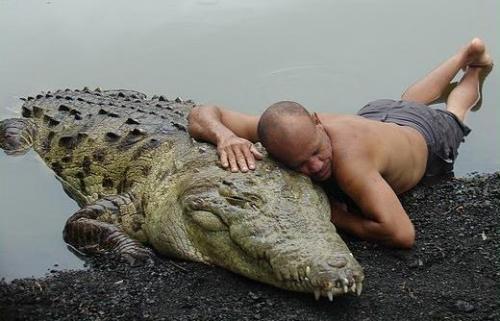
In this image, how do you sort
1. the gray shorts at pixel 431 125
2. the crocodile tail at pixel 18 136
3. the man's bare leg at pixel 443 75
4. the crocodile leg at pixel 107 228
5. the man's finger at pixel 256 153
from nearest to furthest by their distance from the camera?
the man's finger at pixel 256 153 → the crocodile leg at pixel 107 228 → the gray shorts at pixel 431 125 → the man's bare leg at pixel 443 75 → the crocodile tail at pixel 18 136

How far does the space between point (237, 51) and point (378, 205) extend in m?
4.01

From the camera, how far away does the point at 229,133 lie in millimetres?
4395

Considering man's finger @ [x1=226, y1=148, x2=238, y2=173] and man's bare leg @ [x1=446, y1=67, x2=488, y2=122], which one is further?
man's bare leg @ [x1=446, y1=67, x2=488, y2=122]

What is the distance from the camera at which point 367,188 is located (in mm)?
4094

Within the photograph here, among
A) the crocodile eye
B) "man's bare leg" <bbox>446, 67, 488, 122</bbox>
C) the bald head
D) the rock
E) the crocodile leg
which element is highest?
the bald head

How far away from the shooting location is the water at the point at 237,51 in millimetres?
6707

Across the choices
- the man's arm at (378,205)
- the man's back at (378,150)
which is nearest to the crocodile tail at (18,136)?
the man's back at (378,150)

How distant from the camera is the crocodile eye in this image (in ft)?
13.0

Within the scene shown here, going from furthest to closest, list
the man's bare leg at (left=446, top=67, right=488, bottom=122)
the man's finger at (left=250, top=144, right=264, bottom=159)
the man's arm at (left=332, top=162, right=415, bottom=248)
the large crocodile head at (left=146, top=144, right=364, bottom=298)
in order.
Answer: the man's bare leg at (left=446, top=67, right=488, bottom=122) < the man's finger at (left=250, top=144, right=264, bottom=159) < the man's arm at (left=332, top=162, right=415, bottom=248) < the large crocodile head at (left=146, top=144, right=364, bottom=298)

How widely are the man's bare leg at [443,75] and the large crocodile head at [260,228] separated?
2390mm

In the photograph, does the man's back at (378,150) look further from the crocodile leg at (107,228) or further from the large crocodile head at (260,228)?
the crocodile leg at (107,228)

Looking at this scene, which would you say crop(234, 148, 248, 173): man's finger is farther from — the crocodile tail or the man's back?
the crocodile tail

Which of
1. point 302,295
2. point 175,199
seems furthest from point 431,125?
point 302,295

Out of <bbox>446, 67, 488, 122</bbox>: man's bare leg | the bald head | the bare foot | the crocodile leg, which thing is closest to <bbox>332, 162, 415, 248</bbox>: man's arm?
the bald head
